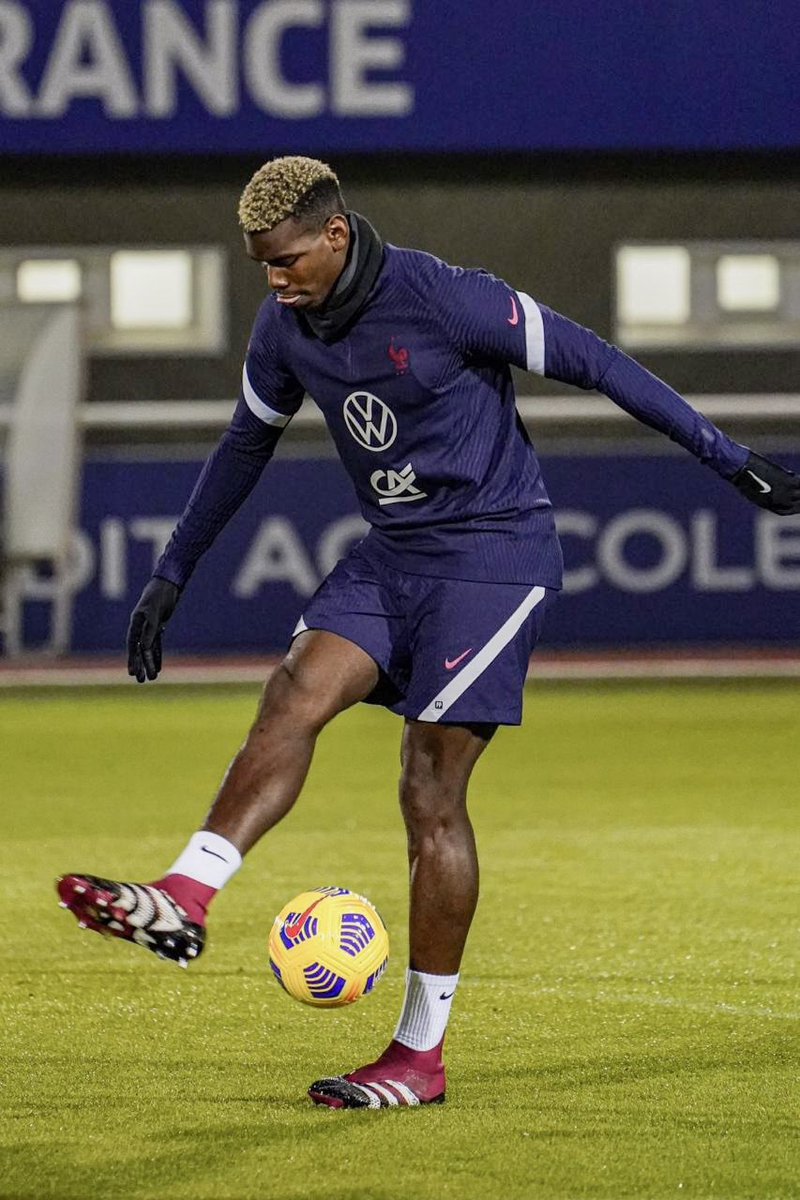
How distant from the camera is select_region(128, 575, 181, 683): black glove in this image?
5.48 m

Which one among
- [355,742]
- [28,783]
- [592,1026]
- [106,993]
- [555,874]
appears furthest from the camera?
[355,742]

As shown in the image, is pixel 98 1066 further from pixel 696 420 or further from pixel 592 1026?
pixel 696 420

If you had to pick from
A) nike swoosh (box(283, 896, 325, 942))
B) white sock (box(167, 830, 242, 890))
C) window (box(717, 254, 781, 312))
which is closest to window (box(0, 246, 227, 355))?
window (box(717, 254, 781, 312))

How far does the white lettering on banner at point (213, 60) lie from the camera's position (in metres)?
15.7

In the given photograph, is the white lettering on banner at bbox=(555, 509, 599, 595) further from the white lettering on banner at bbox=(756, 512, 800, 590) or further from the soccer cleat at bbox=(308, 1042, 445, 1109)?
the soccer cleat at bbox=(308, 1042, 445, 1109)

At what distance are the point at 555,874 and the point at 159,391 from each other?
877cm

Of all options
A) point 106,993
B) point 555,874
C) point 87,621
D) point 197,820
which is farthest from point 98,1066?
point 87,621

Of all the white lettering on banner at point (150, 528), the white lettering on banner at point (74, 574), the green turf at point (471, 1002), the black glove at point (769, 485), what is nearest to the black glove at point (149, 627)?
the green turf at point (471, 1002)

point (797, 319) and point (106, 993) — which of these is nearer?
point (106, 993)

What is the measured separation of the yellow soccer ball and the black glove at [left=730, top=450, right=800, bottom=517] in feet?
4.27

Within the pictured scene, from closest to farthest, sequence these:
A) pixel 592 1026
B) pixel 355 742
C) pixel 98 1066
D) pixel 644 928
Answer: pixel 98 1066, pixel 592 1026, pixel 644 928, pixel 355 742

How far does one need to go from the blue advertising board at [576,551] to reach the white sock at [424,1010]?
10302 millimetres

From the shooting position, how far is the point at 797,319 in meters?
17.0

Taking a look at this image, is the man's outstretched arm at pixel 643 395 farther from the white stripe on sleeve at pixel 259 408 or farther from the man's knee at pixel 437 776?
the man's knee at pixel 437 776
